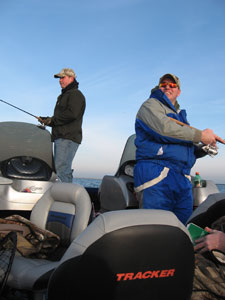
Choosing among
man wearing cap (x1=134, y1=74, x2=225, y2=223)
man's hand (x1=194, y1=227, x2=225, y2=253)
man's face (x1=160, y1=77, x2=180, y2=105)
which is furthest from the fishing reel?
man's hand (x1=194, y1=227, x2=225, y2=253)

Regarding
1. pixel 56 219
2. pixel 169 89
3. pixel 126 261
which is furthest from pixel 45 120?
pixel 126 261

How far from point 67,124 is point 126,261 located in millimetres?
3098

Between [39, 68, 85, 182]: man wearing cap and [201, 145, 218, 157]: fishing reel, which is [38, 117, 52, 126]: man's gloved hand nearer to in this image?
[39, 68, 85, 182]: man wearing cap

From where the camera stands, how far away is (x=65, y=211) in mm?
2828

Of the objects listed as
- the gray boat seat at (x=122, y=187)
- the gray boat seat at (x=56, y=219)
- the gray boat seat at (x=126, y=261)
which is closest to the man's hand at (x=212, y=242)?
the gray boat seat at (x=126, y=261)

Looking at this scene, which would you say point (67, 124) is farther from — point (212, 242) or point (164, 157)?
point (212, 242)

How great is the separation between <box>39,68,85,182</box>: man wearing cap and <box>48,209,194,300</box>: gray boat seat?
2.89 meters

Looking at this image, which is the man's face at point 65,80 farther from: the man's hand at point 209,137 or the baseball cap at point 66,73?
the man's hand at point 209,137

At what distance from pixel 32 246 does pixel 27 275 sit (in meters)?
0.56

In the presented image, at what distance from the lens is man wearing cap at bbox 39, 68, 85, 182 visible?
4031 mm

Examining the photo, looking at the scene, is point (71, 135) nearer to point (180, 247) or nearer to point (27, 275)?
point (27, 275)

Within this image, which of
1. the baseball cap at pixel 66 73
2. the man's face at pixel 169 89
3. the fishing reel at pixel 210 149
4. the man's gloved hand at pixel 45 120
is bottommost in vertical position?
the fishing reel at pixel 210 149

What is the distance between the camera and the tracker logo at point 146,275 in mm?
1122

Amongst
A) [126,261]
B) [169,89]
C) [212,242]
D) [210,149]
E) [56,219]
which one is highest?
[169,89]
